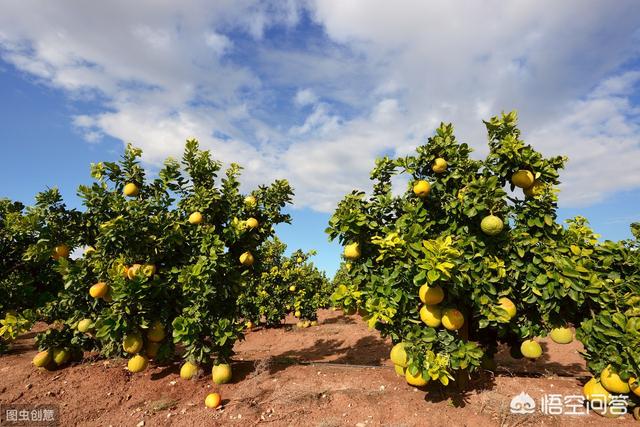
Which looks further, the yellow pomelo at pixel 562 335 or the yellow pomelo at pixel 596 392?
the yellow pomelo at pixel 562 335

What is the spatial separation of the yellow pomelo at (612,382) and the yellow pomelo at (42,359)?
8.41 m

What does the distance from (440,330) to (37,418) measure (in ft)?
18.8

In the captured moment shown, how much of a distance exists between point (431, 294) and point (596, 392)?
228 cm

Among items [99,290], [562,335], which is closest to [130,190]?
[99,290]

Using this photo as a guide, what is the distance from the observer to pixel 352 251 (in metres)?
4.54

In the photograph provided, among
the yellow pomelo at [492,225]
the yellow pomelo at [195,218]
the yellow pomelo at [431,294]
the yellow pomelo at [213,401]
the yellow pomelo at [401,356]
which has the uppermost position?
the yellow pomelo at [195,218]

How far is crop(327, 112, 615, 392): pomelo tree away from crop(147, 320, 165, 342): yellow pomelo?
3.01m

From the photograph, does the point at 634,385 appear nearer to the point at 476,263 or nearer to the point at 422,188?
the point at 476,263

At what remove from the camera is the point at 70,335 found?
6406 mm

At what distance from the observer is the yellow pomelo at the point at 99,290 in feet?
16.3

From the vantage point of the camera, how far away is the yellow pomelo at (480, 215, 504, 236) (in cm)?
395

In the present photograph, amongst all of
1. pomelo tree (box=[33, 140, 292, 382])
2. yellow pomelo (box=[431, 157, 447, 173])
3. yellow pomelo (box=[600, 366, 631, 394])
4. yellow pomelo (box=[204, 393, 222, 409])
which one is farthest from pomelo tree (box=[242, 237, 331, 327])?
yellow pomelo (box=[600, 366, 631, 394])

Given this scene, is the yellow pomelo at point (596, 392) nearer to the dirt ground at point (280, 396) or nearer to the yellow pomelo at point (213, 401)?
the dirt ground at point (280, 396)

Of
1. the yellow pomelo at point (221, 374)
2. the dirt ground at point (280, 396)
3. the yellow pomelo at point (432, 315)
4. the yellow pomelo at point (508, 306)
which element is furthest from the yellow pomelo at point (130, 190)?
the yellow pomelo at point (508, 306)
